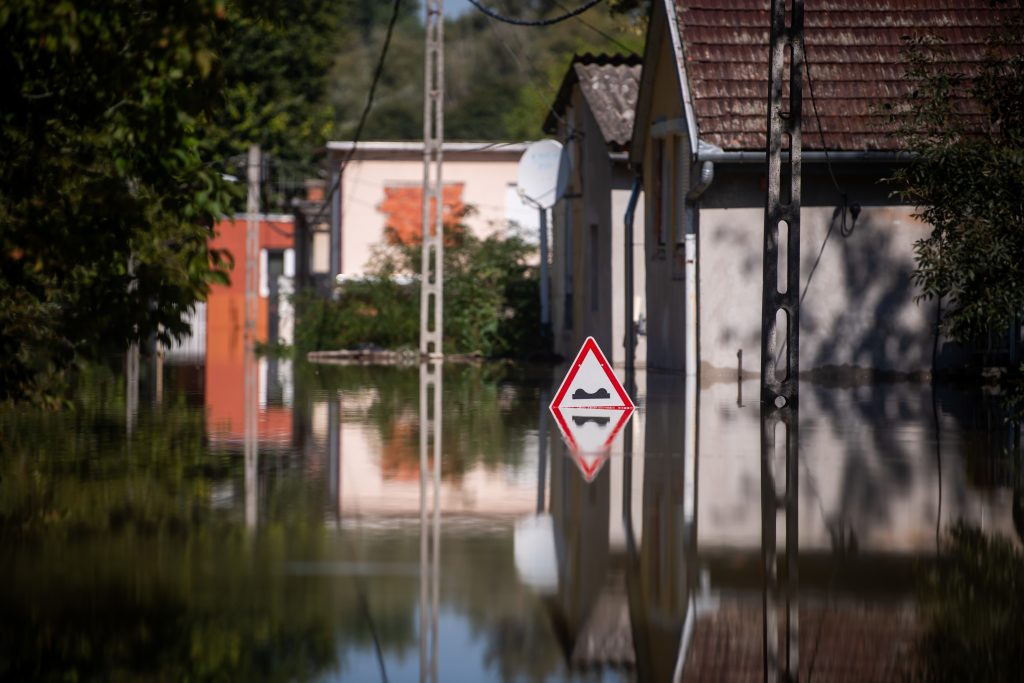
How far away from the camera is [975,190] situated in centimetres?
1859

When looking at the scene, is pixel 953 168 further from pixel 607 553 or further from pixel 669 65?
pixel 607 553

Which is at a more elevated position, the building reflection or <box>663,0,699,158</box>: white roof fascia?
<box>663,0,699,158</box>: white roof fascia

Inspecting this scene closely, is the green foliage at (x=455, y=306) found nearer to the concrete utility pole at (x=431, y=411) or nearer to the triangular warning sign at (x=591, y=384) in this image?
the concrete utility pole at (x=431, y=411)

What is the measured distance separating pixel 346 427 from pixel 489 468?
426 cm

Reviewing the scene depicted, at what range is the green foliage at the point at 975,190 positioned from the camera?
716 inches

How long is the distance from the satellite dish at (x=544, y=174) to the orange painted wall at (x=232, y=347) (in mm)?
6051

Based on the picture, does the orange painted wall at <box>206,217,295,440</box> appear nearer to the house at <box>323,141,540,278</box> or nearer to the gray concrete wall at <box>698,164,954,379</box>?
the house at <box>323,141,540,278</box>

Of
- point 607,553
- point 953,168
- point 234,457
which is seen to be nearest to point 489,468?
point 234,457

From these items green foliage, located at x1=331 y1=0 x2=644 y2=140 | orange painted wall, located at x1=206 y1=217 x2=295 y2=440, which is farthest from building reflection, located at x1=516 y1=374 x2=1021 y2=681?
green foliage, located at x1=331 y1=0 x2=644 y2=140

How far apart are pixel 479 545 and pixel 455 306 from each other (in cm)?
2974

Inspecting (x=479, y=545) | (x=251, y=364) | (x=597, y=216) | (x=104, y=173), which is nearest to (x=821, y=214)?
(x=597, y=216)

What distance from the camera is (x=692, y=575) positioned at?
8.23 meters

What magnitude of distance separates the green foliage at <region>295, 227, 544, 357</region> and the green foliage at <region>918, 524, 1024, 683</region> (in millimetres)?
29266

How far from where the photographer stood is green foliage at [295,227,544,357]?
127ft
